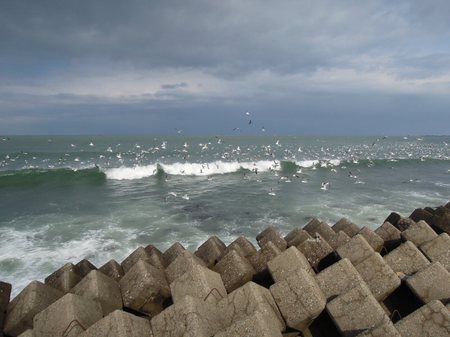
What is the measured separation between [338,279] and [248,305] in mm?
1648

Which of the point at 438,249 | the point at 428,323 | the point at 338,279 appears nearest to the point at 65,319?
the point at 338,279

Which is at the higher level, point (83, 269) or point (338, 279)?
point (338, 279)

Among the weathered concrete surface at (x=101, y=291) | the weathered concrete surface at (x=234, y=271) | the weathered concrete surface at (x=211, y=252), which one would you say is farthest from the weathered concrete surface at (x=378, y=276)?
the weathered concrete surface at (x=101, y=291)

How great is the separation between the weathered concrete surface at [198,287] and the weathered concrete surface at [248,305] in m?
0.39

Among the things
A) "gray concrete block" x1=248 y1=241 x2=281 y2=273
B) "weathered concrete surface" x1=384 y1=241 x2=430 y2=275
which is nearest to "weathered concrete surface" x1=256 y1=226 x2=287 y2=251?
"gray concrete block" x1=248 y1=241 x2=281 y2=273

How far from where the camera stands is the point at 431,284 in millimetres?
5699

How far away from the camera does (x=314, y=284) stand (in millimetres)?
5703

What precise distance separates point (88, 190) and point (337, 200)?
60.0 ft

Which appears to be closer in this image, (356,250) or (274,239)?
(356,250)

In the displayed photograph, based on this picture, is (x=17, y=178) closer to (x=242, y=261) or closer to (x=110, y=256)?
(x=110, y=256)

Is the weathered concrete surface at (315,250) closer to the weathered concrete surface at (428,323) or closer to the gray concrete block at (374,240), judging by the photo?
the gray concrete block at (374,240)

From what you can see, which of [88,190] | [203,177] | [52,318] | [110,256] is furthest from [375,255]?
[203,177]

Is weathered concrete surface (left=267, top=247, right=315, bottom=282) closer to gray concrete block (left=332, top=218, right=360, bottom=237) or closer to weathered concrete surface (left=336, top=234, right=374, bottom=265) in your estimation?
weathered concrete surface (left=336, top=234, right=374, bottom=265)

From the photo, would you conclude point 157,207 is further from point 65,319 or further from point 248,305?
point 248,305
